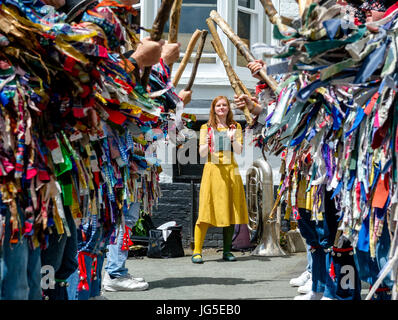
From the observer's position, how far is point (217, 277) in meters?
6.49

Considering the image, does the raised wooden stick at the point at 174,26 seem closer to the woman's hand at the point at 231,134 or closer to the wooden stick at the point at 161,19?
the wooden stick at the point at 161,19

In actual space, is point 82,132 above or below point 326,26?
below

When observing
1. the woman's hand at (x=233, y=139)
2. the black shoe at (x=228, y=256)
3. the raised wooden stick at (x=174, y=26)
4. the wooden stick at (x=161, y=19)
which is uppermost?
the raised wooden stick at (x=174, y=26)

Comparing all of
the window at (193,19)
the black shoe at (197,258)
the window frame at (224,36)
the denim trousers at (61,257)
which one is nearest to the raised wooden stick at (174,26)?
the denim trousers at (61,257)

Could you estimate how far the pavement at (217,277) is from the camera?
5461mm

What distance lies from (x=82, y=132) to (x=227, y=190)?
15.7 ft

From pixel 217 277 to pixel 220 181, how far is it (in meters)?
1.51

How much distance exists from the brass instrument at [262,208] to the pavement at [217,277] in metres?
0.17

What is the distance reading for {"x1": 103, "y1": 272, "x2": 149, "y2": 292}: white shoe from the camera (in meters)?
5.69

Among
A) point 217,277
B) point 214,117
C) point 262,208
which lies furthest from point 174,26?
point 262,208

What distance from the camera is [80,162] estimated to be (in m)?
3.12

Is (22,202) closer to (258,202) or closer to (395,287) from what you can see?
(395,287)

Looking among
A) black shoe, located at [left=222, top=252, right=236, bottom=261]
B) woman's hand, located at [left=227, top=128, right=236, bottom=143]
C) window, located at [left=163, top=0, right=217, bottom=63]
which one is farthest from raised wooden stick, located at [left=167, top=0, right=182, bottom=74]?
window, located at [left=163, top=0, right=217, bottom=63]
